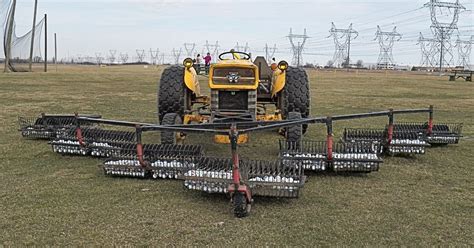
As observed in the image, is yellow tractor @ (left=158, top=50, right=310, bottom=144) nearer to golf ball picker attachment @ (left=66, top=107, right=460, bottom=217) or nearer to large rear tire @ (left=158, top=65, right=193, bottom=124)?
large rear tire @ (left=158, top=65, right=193, bottom=124)

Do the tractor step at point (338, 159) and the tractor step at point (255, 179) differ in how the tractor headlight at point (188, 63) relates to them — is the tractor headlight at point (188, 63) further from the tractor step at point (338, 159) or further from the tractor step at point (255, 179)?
the tractor step at point (255, 179)

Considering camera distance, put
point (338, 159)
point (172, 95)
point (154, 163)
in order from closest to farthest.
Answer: point (154, 163) → point (338, 159) → point (172, 95)

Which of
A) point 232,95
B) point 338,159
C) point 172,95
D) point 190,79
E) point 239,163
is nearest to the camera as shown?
point 239,163

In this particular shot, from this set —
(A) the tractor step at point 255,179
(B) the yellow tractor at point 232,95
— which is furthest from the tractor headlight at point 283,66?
(A) the tractor step at point 255,179

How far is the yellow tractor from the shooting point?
268 inches

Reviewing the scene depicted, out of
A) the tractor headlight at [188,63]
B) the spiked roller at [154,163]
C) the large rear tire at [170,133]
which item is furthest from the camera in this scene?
the tractor headlight at [188,63]

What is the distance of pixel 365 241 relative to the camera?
3713 mm

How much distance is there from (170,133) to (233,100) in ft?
4.11

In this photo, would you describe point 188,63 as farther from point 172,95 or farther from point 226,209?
point 226,209

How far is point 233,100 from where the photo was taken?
7.11 meters

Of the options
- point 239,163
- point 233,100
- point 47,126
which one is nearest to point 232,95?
point 233,100

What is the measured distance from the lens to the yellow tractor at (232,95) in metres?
6.82

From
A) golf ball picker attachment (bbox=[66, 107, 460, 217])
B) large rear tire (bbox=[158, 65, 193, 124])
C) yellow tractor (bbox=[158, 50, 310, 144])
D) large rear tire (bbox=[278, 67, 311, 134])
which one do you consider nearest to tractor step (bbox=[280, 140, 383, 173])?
golf ball picker attachment (bbox=[66, 107, 460, 217])

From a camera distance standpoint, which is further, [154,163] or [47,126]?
[47,126]
